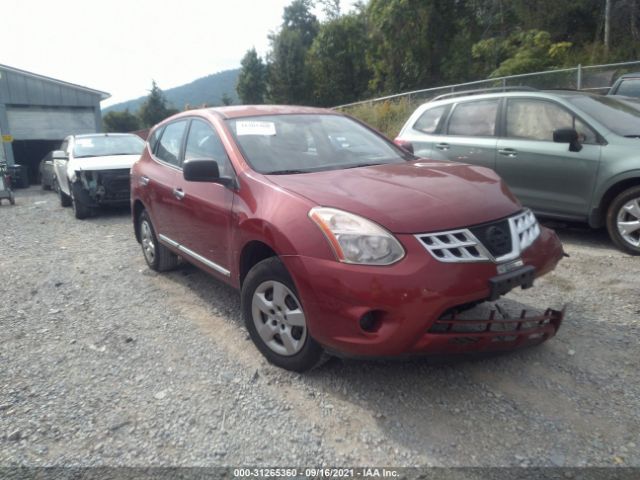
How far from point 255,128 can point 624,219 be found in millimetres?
3798

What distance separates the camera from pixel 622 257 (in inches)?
198

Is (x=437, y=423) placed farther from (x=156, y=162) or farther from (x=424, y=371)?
(x=156, y=162)

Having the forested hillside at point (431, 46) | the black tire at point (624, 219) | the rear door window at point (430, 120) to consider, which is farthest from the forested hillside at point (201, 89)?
the black tire at point (624, 219)

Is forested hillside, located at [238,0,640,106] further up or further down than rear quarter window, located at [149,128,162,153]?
further up

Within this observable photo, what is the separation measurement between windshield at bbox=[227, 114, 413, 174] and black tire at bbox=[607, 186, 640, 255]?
2499 millimetres

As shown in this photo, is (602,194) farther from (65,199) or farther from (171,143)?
(65,199)

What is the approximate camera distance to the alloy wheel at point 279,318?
299 centimetres

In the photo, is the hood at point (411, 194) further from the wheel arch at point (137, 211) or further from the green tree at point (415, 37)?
the green tree at point (415, 37)

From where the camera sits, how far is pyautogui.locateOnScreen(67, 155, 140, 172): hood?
9.31 m

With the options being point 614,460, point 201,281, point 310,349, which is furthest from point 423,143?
point 614,460

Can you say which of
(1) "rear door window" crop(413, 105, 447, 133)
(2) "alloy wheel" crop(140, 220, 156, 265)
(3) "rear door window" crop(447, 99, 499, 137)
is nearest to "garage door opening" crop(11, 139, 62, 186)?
(2) "alloy wheel" crop(140, 220, 156, 265)

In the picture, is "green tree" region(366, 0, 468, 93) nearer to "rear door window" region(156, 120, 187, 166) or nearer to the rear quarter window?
the rear quarter window

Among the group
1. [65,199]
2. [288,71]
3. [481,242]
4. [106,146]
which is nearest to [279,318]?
[481,242]

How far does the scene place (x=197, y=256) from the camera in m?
4.16
